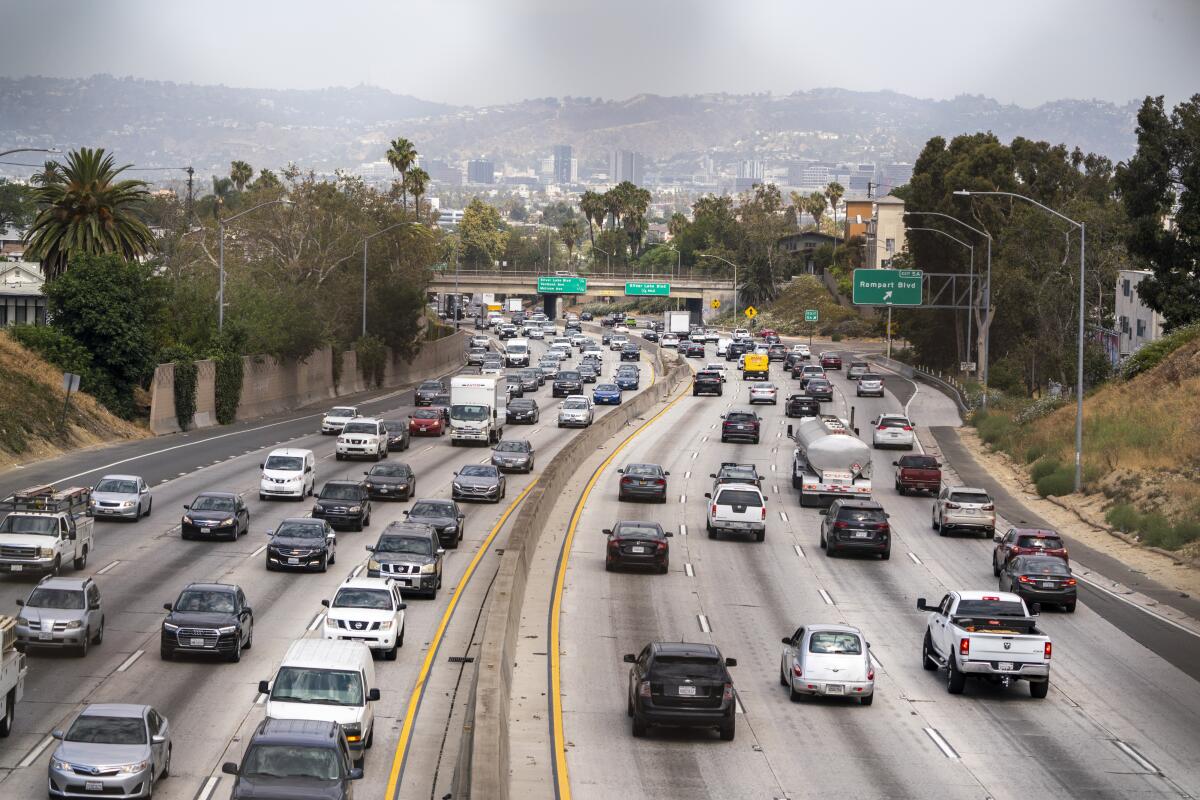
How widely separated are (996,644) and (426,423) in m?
47.9

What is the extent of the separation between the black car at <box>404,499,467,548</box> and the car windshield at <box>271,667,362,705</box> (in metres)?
19.5

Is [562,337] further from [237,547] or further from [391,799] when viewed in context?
[391,799]

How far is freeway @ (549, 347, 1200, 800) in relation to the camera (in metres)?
22.2

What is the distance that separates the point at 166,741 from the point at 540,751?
551cm

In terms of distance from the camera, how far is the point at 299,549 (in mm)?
37594

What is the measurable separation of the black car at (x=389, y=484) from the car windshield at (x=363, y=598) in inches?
846

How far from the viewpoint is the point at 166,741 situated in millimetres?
20797

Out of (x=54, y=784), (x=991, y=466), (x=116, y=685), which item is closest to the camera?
(x=54, y=784)

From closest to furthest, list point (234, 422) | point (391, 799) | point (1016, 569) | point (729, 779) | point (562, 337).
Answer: point (391, 799), point (729, 779), point (1016, 569), point (234, 422), point (562, 337)

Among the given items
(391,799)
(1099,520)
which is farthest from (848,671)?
(1099,520)

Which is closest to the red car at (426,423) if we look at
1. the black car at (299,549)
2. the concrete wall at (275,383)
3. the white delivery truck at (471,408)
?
the white delivery truck at (471,408)

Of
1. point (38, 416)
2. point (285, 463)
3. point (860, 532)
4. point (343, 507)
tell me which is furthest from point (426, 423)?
point (860, 532)

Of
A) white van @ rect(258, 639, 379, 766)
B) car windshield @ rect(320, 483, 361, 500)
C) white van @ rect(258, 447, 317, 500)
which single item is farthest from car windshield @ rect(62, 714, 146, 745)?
white van @ rect(258, 447, 317, 500)

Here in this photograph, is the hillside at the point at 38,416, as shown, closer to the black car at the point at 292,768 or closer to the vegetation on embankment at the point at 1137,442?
the vegetation on embankment at the point at 1137,442
